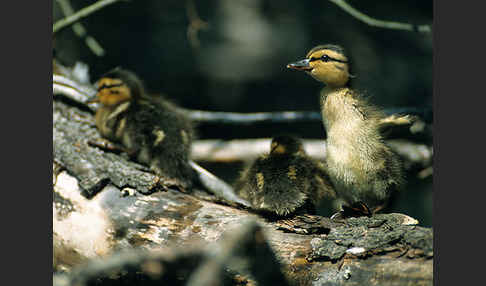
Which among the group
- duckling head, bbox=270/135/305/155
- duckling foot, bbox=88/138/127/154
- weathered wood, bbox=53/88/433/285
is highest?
duckling head, bbox=270/135/305/155

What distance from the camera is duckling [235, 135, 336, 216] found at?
166 centimetres

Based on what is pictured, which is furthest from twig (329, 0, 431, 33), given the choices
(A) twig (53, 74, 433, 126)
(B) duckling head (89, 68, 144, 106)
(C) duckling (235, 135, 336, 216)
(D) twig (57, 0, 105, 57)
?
(D) twig (57, 0, 105, 57)

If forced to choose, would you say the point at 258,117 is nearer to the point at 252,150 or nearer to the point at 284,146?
the point at 252,150

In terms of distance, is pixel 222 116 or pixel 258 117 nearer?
pixel 258 117

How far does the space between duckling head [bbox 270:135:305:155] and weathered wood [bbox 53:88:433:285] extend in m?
0.31

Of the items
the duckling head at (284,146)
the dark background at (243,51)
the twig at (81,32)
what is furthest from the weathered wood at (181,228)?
the dark background at (243,51)

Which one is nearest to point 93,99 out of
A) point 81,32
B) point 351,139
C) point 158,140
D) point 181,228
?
point 158,140

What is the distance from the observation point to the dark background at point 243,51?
11.7ft

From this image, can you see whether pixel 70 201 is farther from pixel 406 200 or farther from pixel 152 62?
pixel 152 62

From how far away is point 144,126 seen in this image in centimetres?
215

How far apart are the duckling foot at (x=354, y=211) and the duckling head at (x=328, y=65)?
1.58ft

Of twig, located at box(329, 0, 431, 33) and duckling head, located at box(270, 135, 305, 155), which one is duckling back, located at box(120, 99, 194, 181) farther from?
twig, located at box(329, 0, 431, 33)

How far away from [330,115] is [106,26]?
271 centimetres

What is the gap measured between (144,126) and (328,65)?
3.05 ft
